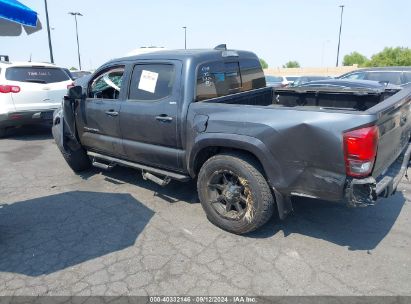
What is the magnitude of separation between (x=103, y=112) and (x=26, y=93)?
4.15m

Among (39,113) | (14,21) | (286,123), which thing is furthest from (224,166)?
(39,113)

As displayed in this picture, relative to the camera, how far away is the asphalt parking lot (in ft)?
9.06

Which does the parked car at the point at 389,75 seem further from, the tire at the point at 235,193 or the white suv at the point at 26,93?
the white suv at the point at 26,93

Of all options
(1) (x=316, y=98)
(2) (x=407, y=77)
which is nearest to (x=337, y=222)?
(1) (x=316, y=98)

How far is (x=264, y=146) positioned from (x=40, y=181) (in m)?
3.86

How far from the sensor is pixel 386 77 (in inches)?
361

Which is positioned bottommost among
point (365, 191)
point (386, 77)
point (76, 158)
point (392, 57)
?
point (76, 158)

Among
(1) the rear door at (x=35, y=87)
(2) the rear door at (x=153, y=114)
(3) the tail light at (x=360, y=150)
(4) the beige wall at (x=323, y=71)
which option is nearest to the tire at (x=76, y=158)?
(2) the rear door at (x=153, y=114)

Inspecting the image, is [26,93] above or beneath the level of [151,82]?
beneath

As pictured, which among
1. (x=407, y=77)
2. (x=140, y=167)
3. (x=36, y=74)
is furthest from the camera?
(x=407, y=77)

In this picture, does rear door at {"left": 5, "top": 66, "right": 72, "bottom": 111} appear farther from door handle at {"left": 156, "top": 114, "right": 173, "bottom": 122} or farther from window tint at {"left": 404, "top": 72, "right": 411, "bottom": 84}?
window tint at {"left": 404, "top": 72, "right": 411, "bottom": 84}

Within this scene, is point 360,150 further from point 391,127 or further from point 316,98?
point 316,98

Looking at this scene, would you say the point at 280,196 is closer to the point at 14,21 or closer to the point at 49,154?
the point at 14,21

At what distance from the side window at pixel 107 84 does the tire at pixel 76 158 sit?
0.95 m
